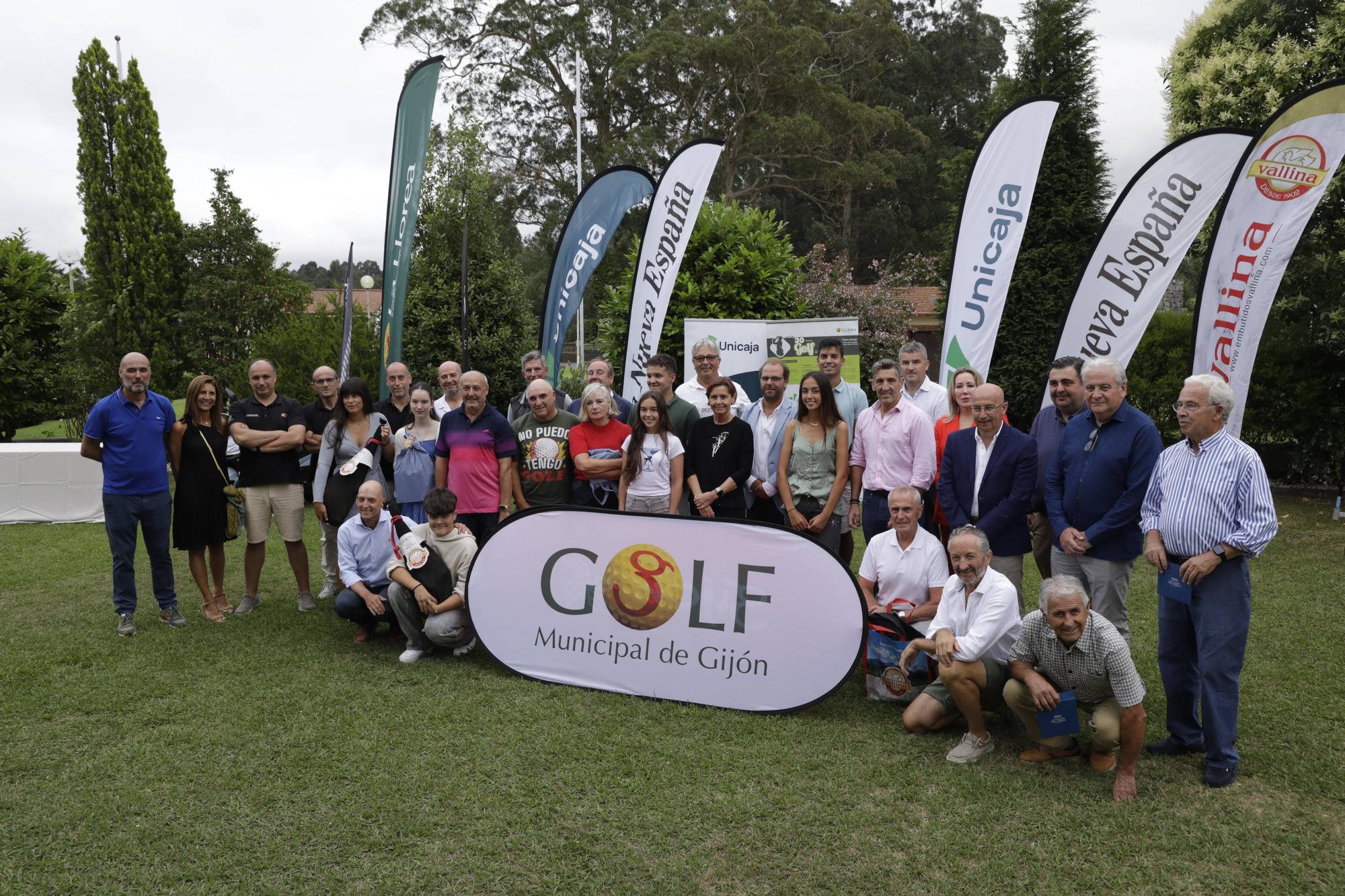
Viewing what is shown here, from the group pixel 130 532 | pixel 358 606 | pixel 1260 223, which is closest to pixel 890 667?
pixel 358 606

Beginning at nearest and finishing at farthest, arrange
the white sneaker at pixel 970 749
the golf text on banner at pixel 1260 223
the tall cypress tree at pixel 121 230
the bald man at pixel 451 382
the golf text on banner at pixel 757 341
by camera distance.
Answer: the white sneaker at pixel 970 749
the golf text on banner at pixel 1260 223
the bald man at pixel 451 382
the golf text on banner at pixel 757 341
the tall cypress tree at pixel 121 230

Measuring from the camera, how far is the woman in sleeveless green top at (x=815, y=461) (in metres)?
4.99

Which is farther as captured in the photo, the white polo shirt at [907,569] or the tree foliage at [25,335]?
the tree foliage at [25,335]

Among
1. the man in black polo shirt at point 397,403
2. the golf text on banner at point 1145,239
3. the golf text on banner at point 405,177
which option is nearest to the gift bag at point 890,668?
the golf text on banner at point 1145,239

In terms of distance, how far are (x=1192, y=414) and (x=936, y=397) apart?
2247mm

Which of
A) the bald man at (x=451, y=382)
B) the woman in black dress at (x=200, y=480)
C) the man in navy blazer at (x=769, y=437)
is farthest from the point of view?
the bald man at (x=451, y=382)

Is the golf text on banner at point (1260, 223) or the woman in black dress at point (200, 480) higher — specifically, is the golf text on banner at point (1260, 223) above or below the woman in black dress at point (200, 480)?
above

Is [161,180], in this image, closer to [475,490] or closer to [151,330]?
[151,330]

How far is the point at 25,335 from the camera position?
47.9ft

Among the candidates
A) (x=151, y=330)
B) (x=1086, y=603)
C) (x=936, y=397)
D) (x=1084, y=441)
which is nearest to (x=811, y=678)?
(x=1086, y=603)

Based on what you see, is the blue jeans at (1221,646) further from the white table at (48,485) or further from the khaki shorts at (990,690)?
the white table at (48,485)

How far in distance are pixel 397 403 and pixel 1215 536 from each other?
17.4 feet

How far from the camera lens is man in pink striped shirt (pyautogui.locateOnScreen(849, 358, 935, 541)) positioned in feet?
16.2

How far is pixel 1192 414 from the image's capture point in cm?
350
